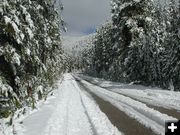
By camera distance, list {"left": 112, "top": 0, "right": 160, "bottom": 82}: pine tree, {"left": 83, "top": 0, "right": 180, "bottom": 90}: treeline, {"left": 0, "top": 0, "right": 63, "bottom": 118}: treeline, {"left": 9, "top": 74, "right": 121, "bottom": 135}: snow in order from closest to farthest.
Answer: {"left": 9, "top": 74, "right": 121, "bottom": 135}: snow, {"left": 0, "top": 0, "right": 63, "bottom": 118}: treeline, {"left": 83, "top": 0, "right": 180, "bottom": 90}: treeline, {"left": 112, "top": 0, "right": 160, "bottom": 82}: pine tree

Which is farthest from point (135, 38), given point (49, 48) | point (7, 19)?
point (7, 19)

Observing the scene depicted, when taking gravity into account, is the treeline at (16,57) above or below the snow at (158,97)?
above

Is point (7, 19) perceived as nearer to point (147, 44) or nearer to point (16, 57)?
point (16, 57)

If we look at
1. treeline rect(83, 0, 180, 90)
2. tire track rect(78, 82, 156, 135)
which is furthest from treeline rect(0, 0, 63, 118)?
treeline rect(83, 0, 180, 90)

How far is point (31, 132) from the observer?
36.9 ft

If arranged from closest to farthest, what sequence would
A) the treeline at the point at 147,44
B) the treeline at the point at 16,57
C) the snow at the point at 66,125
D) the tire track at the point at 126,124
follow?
the tire track at the point at 126,124 < the snow at the point at 66,125 < the treeline at the point at 16,57 < the treeline at the point at 147,44

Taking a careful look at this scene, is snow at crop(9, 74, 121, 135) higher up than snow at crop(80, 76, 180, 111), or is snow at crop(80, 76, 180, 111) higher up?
snow at crop(80, 76, 180, 111)

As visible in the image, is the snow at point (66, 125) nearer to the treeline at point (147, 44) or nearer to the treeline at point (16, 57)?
the treeline at point (16, 57)

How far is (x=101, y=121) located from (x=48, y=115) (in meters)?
2.70

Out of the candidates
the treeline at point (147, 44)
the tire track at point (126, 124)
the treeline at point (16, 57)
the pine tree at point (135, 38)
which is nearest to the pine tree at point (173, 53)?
the treeline at point (147, 44)

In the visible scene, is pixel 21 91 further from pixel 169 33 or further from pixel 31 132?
pixel 169 33

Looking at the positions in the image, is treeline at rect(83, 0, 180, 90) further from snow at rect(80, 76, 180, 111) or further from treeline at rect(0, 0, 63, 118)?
treeline at rect(0, 0, 63, 118)

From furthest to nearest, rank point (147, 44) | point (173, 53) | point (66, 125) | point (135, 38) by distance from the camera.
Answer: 1. point (135, 38)
2. point (147, 44)
3. point (173, 53)
4. point (66, 125)

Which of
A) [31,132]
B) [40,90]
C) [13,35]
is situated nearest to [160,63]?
[40,90]
